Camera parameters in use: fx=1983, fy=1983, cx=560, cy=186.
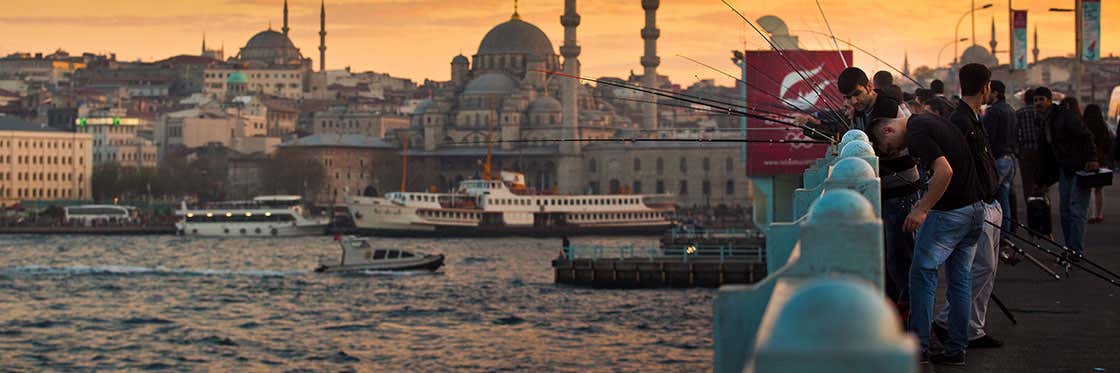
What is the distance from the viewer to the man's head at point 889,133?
5.32 meters

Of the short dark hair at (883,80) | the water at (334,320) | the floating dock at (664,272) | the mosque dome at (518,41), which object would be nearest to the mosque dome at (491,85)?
the mosque dome at (518,41)

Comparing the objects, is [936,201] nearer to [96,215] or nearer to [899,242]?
[899,242]

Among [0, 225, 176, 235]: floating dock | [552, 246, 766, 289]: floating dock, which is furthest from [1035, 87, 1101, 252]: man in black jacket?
[0, 225, 176, 235]: floating dock

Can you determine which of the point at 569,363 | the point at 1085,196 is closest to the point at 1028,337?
the point at 1085,196

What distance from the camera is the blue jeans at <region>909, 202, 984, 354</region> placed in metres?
5.17

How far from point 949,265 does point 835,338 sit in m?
3.68

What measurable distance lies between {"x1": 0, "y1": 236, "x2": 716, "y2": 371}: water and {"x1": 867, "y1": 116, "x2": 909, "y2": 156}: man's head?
44.6 feet

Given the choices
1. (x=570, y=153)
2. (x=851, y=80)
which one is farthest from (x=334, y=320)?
(x=570, y=153)

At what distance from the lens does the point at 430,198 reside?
72.4 meters

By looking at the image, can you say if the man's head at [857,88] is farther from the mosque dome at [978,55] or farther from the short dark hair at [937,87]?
the mosque dome at [978,55]

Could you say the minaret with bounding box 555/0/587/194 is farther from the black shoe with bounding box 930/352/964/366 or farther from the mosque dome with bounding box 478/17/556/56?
the black shoe with bounding box 930/352/964/366

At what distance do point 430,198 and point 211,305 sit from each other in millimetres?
41157

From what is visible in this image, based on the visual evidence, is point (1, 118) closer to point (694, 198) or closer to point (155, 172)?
point (155, 172)

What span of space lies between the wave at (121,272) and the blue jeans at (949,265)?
35.6 m
